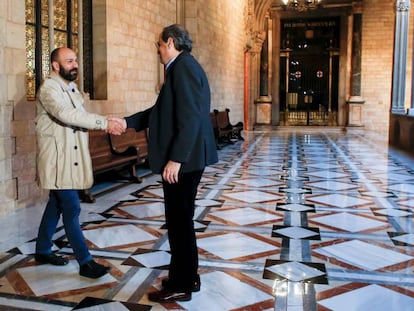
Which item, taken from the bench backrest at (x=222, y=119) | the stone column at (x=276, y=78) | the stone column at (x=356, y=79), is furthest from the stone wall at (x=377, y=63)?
the bench backrest at (x=222, y=119)

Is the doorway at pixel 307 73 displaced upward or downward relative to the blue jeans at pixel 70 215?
upward

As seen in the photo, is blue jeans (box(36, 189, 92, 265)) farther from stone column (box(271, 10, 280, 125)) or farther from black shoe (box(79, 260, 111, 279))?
stone column (box(271, 10, 280, 125))

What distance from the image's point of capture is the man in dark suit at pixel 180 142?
2.35 m

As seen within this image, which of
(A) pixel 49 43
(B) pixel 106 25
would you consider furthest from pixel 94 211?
(B) pixel 106 25

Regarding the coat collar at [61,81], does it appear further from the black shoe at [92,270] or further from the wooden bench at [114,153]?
the wooden bench at [114,153]

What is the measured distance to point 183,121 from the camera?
92.4 inches

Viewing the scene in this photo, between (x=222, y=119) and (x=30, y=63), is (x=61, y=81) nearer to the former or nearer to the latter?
(x=30, y=63)

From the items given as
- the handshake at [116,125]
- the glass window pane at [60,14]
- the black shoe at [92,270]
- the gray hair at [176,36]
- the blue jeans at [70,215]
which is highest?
the glass window pane at [60,14]

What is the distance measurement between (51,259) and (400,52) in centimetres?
1062

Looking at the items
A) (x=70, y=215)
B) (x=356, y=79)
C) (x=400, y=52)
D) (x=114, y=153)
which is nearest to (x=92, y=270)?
(x=70, y=215)

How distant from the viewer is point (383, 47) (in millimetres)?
18141

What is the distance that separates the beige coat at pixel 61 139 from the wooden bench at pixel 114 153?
7.82 ft

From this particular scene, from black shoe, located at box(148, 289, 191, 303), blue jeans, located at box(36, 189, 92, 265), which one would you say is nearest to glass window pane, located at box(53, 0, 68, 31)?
blue jeans, located at box(36, 189, 92, 265)

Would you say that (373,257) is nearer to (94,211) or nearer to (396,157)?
(94,211)
